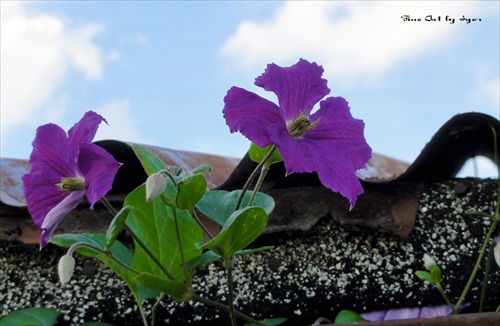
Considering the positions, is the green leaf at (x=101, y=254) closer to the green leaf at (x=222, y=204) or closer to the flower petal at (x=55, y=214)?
the flower petal at (x=55, y=214)

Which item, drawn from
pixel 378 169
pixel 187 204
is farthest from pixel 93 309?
pixel 378 169

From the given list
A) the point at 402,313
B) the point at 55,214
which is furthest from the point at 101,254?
the point at 402,313

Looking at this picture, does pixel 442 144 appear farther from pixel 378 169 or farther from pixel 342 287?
pixel 378 169

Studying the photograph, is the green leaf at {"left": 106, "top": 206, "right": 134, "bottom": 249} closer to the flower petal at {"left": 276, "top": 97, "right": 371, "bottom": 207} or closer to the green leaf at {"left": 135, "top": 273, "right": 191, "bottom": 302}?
the green leaf at {"left": 135, "top": 273, "right": 191, "bottom": 302}

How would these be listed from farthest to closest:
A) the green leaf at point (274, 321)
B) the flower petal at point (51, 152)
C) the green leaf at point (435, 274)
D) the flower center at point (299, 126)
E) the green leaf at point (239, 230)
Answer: the green leaf at point (274, 321) < the green leaf at point (435, 274) < the flower petal at point (51, 152) < the flower center at point (299, 126) < the green leaf at point (239, 230)

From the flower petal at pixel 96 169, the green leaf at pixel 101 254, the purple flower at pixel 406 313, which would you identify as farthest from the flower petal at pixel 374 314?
the flower petal at pixel 96 169

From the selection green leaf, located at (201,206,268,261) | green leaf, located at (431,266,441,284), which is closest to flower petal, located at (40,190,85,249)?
green leaf, located at (201,206,268,261)
